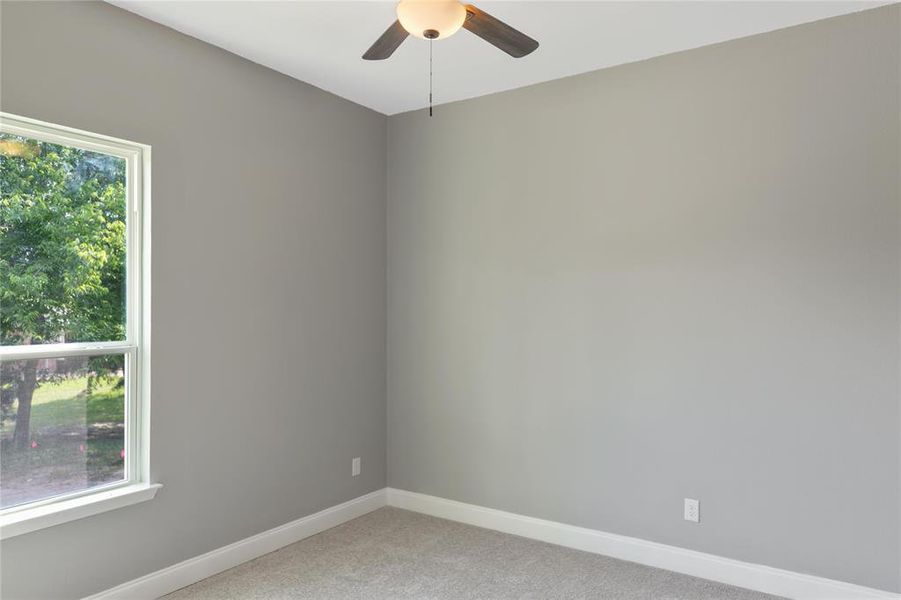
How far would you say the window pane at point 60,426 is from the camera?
97.6 inches

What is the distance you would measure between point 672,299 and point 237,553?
258 cm

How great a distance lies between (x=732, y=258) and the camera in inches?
122

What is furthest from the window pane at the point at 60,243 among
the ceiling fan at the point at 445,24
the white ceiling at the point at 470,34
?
the ceiling fan at the point at 445,24

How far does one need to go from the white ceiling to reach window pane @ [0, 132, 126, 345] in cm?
77

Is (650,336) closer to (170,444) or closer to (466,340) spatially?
(466,340)

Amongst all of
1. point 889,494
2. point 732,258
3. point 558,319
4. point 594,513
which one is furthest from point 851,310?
point 594,513

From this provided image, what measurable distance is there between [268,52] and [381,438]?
2.44 meters

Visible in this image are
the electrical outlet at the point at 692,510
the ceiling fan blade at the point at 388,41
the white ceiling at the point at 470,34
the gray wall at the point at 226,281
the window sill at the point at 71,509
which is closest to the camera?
the ceiling fan blade at the point at 388,41

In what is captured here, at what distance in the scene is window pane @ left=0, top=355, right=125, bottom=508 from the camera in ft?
8.13

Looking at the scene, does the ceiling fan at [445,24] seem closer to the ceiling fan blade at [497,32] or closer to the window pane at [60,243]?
the ceiling fan blade at [497,32]

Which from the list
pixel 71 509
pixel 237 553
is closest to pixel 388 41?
pixel 71 509

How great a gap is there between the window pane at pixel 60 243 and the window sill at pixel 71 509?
0.66 meters

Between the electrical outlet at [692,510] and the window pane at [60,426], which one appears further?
the electrical outlet at [692,510]

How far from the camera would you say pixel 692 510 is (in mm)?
3186
